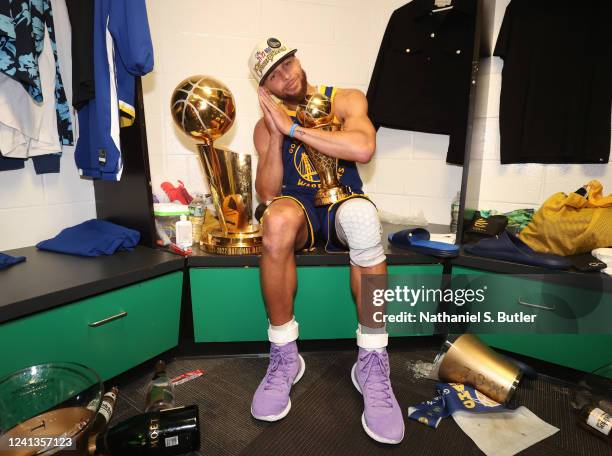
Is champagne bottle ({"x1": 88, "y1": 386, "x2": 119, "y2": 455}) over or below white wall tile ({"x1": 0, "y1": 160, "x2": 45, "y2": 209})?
below

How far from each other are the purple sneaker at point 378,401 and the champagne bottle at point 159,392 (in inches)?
24.5

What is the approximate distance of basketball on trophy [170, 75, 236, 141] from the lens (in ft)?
4.44

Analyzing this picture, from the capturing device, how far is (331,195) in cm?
134

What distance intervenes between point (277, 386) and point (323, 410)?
171mm

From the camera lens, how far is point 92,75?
135cm

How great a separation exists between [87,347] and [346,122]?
116 centimetres

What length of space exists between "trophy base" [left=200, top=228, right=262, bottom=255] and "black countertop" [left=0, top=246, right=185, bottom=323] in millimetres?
132

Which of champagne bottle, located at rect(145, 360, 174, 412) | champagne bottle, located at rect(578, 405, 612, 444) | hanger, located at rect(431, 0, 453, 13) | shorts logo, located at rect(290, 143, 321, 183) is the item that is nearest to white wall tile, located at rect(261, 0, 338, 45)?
hanger, located at rect(431, 0, 453, 13)

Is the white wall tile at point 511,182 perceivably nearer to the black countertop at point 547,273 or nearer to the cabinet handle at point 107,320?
the black countertop at point 547,273

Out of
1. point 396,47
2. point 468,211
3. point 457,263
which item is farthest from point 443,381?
point 396,47

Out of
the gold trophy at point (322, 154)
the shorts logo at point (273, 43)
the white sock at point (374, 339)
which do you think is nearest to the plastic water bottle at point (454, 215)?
the gold trophy at point (322, 154)

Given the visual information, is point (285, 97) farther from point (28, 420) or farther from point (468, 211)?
point (28, 420)

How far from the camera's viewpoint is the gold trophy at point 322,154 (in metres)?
1.32

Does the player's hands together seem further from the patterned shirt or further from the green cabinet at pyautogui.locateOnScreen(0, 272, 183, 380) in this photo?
the patterned shirt
